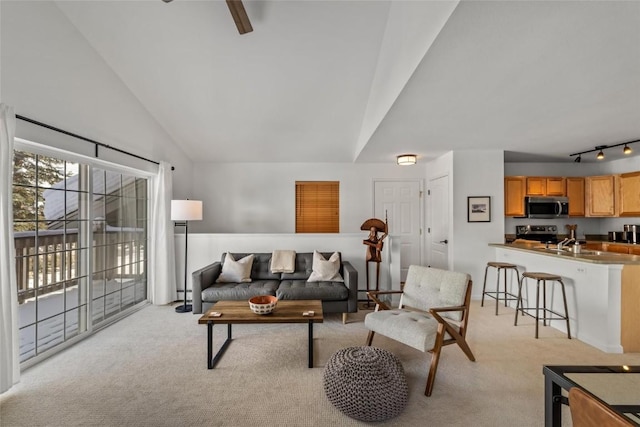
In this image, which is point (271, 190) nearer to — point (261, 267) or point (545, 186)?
point (261, 267)

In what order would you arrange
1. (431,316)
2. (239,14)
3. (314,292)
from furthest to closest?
(314,292), (431,316), (239,14)

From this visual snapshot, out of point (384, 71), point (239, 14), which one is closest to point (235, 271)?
point (239, 14)

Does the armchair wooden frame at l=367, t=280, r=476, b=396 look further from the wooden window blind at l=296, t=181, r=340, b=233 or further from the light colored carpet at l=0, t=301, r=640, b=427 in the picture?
the wooden window blind at l=296, t=181, r=340, b=233

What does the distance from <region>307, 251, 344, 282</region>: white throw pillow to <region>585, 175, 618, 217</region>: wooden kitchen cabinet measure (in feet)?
15.9

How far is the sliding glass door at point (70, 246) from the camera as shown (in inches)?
100

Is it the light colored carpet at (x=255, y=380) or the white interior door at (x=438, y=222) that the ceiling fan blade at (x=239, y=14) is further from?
the white interior door at (x=438, y=222)

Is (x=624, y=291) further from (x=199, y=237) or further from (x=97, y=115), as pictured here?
(x=97, y=115)

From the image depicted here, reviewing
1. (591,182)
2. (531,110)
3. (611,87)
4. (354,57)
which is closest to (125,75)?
(354,57)

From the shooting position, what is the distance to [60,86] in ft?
8.92

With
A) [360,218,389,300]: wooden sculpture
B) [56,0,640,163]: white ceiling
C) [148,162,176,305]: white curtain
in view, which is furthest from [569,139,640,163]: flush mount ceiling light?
[148,162,176,305]: white curtain

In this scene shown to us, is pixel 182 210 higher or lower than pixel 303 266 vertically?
higher

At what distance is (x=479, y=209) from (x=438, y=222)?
80 cm

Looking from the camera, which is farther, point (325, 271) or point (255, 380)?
point (325, 271)

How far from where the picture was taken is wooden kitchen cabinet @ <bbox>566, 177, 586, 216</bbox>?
16.9 feet
